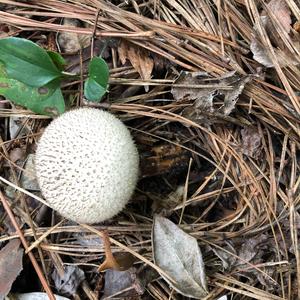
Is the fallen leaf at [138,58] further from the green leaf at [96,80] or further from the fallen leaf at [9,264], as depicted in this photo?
the fallen leaf at [9,264]

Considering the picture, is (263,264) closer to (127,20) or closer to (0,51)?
(127,20)

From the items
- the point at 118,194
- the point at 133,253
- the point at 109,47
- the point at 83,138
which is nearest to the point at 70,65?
the point at 109,47

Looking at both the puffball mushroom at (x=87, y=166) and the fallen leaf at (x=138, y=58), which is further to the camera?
the fallen leaf at (x=138, y=58)

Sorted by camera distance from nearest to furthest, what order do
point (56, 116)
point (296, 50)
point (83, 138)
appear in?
1. point (83, 138)
2. point (296, 50)
3. point (56, 116)

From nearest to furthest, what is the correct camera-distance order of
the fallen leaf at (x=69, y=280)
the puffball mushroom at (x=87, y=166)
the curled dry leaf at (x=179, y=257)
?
the puffball mushroom at (x=87, y=166), the curled dry leaf at (x=179, y=257), the fallen leaf at (x=69, y=280)

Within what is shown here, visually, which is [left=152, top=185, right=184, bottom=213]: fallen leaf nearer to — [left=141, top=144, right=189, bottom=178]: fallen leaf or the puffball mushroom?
[left=141, top=144, right=189, bottom=178]: fallen leaf

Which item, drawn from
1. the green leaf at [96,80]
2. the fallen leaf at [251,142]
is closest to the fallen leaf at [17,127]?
the green leaf at [96,80]
